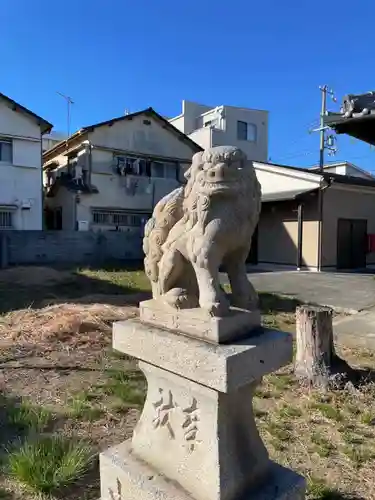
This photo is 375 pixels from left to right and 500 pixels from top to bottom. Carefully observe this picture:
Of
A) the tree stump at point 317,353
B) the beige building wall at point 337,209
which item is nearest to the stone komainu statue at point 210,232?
the tree stump at point 317,353

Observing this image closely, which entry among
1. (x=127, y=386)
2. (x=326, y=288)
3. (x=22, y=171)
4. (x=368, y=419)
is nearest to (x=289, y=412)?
(x=368, y=419)

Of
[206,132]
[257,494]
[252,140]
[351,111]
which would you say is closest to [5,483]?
[257,494]

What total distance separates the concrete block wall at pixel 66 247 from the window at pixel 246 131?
14508 mm

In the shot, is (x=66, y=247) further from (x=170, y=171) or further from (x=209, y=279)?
(x=209, y=279)

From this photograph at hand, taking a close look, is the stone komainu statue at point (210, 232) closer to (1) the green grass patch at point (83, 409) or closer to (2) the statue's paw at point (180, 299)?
(2) the statue's paw at point (180, 299)

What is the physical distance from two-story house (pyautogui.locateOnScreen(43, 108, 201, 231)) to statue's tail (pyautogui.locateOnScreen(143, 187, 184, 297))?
49.3 ft

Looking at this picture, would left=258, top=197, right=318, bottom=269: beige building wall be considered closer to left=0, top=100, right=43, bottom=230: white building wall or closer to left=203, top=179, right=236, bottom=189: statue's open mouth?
left=0, top=100, right=43, bottom=230: white building wall

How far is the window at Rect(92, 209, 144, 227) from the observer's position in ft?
56.5

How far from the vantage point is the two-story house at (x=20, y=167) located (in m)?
15.0

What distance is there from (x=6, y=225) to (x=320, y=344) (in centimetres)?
1453

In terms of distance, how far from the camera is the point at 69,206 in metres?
16.9

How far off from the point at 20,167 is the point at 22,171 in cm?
18

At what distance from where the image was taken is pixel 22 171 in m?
15.4

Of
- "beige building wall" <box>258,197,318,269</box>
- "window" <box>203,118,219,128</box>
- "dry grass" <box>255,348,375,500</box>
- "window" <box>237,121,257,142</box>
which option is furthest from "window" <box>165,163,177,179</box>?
"dry grass" <box>255,348,375,500</box>
